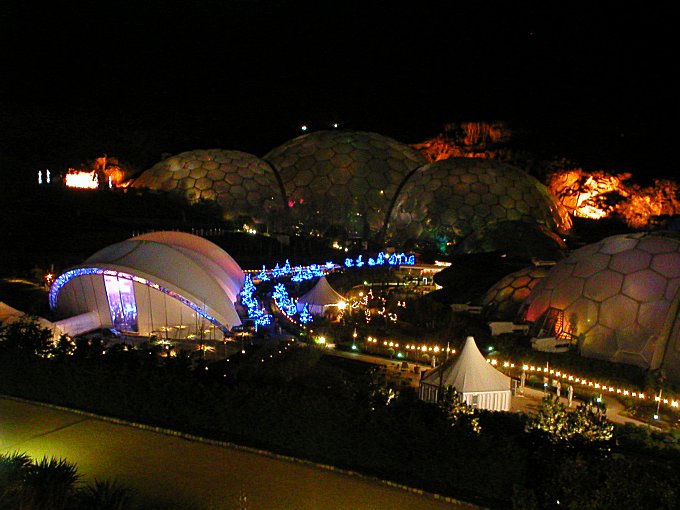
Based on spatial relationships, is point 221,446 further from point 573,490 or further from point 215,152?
point 215,152

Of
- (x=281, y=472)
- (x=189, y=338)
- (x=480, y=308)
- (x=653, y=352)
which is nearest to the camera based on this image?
(x=281, y=472)

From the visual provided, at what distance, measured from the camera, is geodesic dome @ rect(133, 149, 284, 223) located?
1134 inches

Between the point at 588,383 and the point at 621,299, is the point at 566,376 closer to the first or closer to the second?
the point at 588,383

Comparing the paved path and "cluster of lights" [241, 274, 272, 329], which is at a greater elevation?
"cluster of lights" [241, 274, 272, 329]

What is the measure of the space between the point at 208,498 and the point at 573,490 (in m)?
3.11

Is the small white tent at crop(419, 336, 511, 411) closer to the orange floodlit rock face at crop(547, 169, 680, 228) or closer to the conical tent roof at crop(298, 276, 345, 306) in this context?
the conical tent roof at crop(298, 276, 345, 306)

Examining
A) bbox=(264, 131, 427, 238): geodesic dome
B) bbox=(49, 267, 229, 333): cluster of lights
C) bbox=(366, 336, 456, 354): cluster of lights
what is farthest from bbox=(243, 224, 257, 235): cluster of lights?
bbox=(366, 336, 456, 354): cluster of lights

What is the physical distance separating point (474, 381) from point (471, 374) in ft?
0.34

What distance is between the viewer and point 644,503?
18.8ft

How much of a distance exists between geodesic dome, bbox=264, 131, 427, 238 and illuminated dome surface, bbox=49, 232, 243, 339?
14.2 meters

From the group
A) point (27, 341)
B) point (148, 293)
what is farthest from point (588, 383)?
point (27, 341)

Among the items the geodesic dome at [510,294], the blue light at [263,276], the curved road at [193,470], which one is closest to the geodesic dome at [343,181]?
the blue light at [263,276]

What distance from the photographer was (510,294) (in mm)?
16266

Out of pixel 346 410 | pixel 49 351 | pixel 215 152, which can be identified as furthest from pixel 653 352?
pixel 215 152
